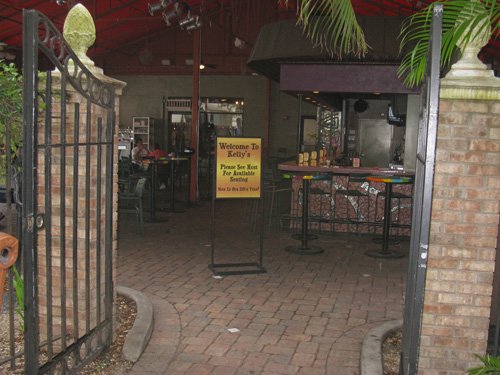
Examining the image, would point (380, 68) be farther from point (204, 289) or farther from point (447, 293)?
point (447, 293)

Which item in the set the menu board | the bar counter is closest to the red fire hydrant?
the menu board

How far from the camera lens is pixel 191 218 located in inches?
391

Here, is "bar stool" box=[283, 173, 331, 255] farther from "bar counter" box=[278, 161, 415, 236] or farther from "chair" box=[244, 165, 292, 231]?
"chair" box=[244, 165, 292, 231]

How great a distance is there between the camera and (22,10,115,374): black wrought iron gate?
9.48 ft

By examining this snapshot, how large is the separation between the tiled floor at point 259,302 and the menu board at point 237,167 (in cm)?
94

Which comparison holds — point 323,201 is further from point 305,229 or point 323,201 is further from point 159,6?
point 159,6

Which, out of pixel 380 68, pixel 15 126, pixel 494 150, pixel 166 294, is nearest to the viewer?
pixel 494 150

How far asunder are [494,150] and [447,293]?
0.86 metres

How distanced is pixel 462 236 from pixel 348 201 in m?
5.65

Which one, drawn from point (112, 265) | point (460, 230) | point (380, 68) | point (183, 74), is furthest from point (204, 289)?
point (183, 74)

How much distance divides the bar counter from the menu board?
7.03ft

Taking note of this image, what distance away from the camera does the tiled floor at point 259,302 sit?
3785 millimetres

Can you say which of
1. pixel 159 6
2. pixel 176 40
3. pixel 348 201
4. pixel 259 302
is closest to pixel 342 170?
pixel 348 201

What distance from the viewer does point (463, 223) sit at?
10.3ft
